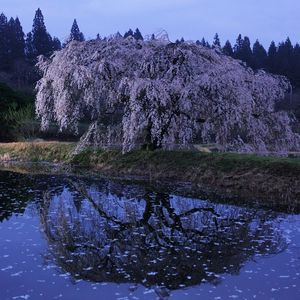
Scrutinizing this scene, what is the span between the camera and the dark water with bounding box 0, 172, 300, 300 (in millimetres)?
6637

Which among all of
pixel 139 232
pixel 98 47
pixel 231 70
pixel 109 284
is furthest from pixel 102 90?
pixel 109 284

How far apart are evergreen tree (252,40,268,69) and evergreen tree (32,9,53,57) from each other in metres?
31.9

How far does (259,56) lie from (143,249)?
73.8 metres

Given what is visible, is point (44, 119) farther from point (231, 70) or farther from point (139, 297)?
point (139, 297)

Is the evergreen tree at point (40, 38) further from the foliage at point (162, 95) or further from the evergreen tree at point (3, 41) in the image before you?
the foliage at point (162, 95)

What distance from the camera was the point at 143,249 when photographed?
335 inches

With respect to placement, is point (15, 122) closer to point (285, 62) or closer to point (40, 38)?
point (285, 62)

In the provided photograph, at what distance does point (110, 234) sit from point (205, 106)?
10089 mm

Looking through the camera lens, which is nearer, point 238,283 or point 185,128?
point 238,283

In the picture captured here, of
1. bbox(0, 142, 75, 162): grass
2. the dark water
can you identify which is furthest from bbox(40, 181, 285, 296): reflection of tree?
bbox(0, 142, 75, 162): grass

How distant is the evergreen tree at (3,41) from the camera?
7222cm

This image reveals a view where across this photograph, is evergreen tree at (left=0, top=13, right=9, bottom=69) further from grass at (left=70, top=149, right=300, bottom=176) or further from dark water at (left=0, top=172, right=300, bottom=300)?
dark water at (left=0, top=172, right=300, bottom=300)

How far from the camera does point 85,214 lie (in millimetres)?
11539

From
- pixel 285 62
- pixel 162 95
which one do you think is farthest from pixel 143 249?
pixel 285 62
